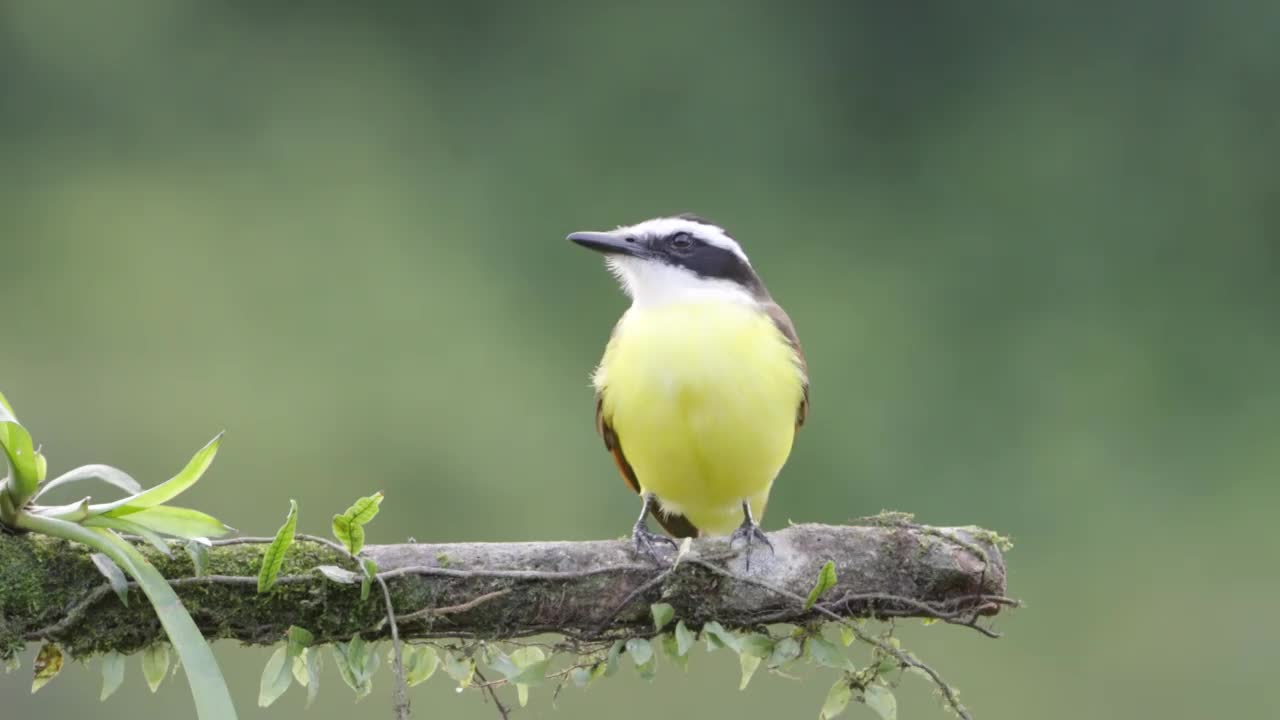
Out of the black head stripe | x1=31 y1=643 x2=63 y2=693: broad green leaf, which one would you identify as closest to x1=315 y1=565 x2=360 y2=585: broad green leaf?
x1=31 y1=643 x2=63 y2=693: broad green leaf

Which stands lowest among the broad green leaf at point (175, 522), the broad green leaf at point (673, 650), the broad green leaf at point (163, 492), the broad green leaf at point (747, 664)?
the broad green leaf at point (747, 664)

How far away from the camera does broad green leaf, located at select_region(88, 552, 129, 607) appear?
6.84 ft

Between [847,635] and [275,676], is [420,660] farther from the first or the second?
[847,635]

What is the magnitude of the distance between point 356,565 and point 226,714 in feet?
1.02

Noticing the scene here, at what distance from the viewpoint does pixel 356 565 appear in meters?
2.23

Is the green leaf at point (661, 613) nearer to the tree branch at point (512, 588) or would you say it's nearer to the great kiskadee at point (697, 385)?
the tree branch at point (512, 588)

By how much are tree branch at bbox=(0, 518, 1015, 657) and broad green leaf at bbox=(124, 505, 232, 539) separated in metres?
0.11

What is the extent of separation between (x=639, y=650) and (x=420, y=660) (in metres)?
0.34

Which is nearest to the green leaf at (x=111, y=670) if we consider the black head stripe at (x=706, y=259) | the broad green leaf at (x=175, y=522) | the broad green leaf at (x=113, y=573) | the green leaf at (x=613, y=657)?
the broad green leaf at (x=113, y=573)

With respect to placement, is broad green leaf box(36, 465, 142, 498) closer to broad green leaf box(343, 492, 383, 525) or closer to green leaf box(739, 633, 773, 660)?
broad green leaf box(343, 492, 383, 525)

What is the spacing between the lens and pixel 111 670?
2.19m

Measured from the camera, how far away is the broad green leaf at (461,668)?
2.31 meters

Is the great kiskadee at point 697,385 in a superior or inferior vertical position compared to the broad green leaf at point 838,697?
superior

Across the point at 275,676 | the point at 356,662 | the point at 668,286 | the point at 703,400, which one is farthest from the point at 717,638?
the point at 668,286
